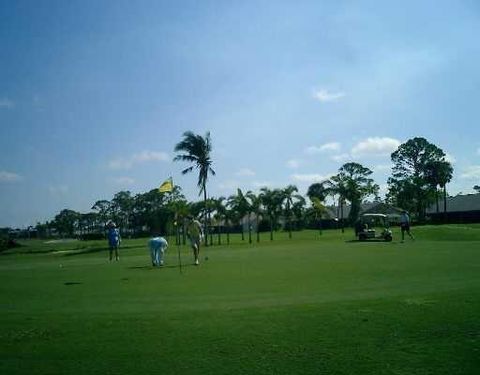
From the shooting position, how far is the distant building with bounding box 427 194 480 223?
88.3 metres

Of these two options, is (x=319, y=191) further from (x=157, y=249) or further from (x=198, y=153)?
(x=157, y=249)

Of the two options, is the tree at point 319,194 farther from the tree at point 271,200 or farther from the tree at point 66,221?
the tree at point 66,221

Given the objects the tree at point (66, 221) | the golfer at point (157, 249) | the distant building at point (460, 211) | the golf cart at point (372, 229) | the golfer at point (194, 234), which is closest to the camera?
the golfer at point (157, 249)

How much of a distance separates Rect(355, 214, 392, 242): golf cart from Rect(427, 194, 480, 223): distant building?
49.8 meters

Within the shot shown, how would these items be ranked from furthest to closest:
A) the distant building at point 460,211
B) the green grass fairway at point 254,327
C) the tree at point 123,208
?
1. the tree at point 123,208
2. the distant building at point 460,211
3. the green grass fairway at point 254,327

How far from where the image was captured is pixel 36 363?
705 cm

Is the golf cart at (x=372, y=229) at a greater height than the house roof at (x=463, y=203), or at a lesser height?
lesser

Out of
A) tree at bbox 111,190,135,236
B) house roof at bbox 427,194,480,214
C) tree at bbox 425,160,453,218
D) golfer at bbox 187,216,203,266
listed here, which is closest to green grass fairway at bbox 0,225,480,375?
golfer at bbox 187,216,203,266

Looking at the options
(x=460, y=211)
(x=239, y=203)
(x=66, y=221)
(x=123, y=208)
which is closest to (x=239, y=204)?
(x=239, y=203)

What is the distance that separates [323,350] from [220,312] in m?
3.12

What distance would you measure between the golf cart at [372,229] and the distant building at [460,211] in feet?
164

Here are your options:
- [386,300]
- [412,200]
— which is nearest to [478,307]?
[386,300]

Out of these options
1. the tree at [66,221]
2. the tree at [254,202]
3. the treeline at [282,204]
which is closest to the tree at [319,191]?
the treeline at [282,204]

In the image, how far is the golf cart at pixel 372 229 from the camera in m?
38.6
